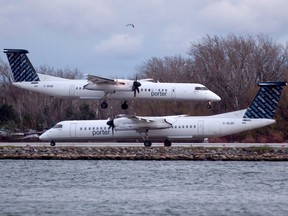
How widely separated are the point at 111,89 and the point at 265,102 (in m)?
12.8

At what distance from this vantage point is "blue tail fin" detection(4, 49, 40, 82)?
3681 inches

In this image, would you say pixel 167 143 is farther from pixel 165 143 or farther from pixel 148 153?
pixel 148 153

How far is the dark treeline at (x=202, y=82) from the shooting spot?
109750mm

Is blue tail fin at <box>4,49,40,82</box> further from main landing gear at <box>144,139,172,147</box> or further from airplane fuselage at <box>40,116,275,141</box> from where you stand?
main landing gear at <box>144,139,172,147</box>

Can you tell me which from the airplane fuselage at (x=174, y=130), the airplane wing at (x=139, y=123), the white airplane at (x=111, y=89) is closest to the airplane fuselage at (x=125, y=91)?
the white airplane at (x=111, y=89)

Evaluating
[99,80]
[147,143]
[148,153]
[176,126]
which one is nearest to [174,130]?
[176,126]

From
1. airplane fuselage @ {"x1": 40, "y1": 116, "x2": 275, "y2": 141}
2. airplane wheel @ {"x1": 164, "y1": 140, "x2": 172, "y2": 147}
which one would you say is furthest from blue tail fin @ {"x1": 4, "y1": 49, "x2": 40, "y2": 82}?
airplane wheel @ {"x1": 164, "y1": 140, "x2": 172, "y2": 147}

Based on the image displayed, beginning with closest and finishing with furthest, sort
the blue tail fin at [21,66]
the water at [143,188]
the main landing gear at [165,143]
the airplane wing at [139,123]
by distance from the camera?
the water at [143,188]
the main landing gear at [165,143]
the airplane wing at [139,123]
the blue tail fin at [21,66]

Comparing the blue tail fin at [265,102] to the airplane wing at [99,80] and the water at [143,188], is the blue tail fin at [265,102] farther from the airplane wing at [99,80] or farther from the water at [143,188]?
the water at [143,188]

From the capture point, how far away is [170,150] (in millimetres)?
75438

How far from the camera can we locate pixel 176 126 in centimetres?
8519

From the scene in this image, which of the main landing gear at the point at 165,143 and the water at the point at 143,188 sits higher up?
the main landing gear at the point at 165,143

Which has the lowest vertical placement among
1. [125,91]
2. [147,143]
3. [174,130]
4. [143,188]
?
[143,188]

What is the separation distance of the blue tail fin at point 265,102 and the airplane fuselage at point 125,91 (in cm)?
431
